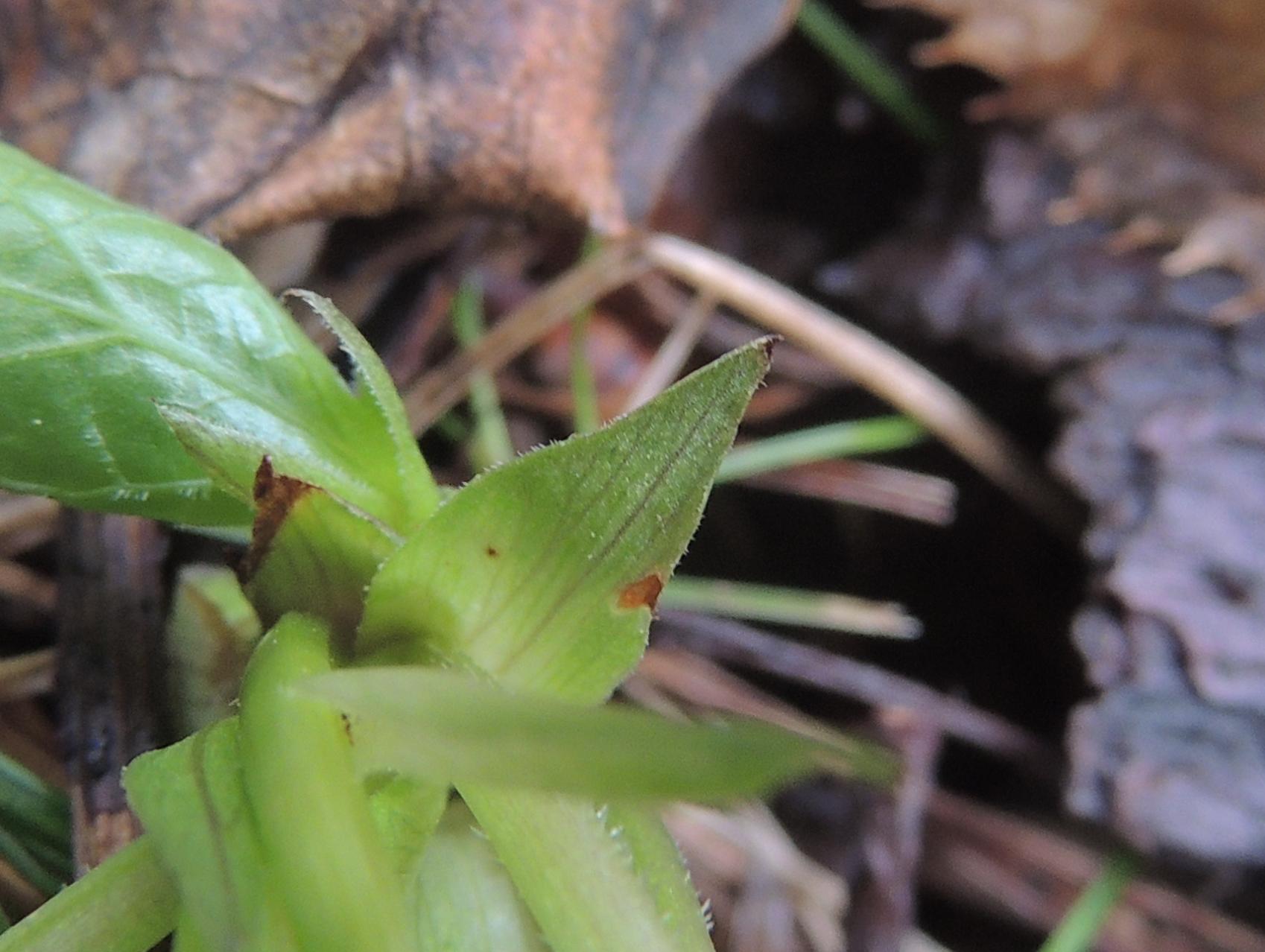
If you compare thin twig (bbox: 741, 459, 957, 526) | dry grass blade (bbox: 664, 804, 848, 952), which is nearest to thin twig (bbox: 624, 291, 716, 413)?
thin twig (bbox: 741, 459, 957, 526)

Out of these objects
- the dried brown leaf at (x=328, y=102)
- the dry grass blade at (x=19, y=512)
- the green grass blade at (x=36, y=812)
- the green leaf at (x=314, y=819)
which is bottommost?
the green grass blade at (x=36, y=812)

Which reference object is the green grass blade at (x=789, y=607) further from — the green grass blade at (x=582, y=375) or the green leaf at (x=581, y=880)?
the green leaf at (x=581, y=880)

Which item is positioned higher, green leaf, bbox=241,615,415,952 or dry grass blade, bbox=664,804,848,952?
green leaf, bbox=241,615,415,952

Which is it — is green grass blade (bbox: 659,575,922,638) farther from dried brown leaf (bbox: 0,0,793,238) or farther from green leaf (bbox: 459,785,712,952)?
green leaf (bbox: 459,785,712,952)

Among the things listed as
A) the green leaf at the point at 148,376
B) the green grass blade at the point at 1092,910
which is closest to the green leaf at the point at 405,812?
the green leaf at the point at 148,376

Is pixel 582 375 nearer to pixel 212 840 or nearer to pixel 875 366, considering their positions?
pixel 875 366

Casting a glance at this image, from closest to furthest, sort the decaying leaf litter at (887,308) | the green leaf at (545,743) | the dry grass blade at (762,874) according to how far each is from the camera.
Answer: the green leaf at (545,743) → the decaying leaf litter at (887,308) → the dry grass blade at (762,874)

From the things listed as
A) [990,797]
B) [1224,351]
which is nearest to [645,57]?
[1224,351]
